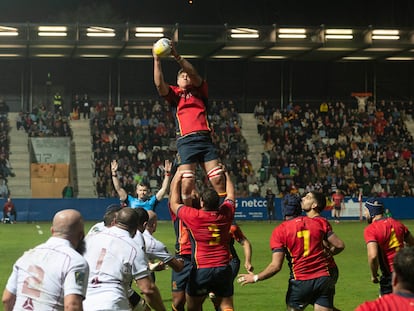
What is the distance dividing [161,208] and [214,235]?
2914 cm

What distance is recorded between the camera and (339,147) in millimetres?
46375

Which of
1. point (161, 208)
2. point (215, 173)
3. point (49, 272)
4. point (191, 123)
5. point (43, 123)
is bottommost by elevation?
point (161, 208)

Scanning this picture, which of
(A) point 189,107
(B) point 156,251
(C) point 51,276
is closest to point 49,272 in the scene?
(C) point 51,276

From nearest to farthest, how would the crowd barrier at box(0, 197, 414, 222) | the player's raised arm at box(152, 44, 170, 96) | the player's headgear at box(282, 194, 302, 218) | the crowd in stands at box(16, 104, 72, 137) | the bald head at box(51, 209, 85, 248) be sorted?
the bald head at box(51, 209, 85, 248)
the player's headgear at box(282, 194, 302, 218)
the player's raised arm at box(152, 44, 170, 96)
the crowd barrier at box(0, 197, 414, 222)
the crowd in stands at box(16, 104, 72, 137)

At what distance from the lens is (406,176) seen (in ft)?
144

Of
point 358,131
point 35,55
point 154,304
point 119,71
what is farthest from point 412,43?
point 154,304

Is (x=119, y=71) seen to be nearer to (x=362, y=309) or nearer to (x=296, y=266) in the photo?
(x=296, y=266)

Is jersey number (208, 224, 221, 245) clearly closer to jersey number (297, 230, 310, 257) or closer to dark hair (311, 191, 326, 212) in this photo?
jersey number (297, 230, 310, 257)

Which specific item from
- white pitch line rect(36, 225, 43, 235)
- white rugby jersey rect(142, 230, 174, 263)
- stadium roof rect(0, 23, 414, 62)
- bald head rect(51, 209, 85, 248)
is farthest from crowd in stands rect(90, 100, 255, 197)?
bald head rect(51, 209, 85, 248)

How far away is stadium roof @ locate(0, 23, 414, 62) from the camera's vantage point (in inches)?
1724

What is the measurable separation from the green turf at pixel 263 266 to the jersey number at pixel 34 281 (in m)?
7.47

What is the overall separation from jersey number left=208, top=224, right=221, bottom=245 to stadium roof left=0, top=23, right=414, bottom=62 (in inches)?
1384

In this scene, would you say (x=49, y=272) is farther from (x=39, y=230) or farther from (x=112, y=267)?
(x=39, y=230)

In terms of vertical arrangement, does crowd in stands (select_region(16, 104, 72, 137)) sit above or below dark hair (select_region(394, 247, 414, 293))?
above
